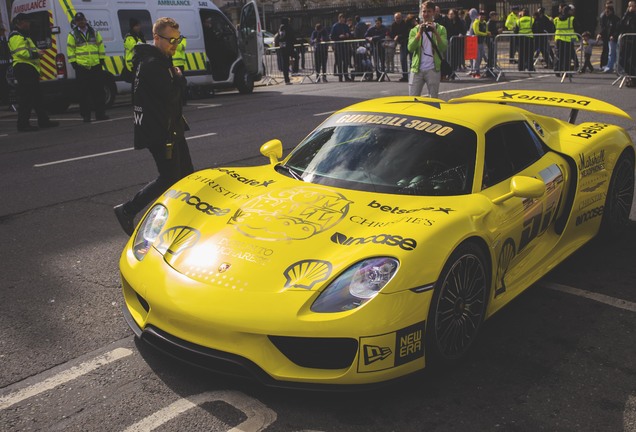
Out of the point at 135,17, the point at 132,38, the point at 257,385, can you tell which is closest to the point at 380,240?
the point at 257,385

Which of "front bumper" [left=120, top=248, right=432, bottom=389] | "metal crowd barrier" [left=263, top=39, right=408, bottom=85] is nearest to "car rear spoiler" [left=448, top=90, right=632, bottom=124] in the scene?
"front bumper" [left=120, top=248, right=432, bottom=389]

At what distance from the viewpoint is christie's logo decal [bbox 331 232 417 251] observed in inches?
134

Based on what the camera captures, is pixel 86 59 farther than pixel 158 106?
Yes

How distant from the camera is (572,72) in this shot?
17531mm

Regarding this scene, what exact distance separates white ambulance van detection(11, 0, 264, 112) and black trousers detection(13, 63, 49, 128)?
156 centimetres

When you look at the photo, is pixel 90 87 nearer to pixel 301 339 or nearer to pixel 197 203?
pixel 197 203

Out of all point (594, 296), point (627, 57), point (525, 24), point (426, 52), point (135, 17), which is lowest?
point (627, 57)

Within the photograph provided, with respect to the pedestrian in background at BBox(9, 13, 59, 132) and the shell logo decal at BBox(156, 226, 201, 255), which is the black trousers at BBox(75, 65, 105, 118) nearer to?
the pedestrian in background at BBox(9, 13, 59, 132)

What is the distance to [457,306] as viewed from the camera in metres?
3.55

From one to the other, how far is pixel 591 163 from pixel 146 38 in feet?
44.6

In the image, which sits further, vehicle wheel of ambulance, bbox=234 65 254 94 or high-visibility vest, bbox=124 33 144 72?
vehicle wheel of ambulance, bbox=234 65 254 94

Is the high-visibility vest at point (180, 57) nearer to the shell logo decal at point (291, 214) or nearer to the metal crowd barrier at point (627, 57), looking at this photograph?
the metal crowd barrier at point (627, 57)

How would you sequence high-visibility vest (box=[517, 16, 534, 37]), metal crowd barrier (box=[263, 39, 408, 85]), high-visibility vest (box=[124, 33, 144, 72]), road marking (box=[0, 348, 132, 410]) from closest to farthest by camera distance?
road marking (box=[0, 348, 132, 410]) → high-visibility vest (box=[124, 33, 144, 72]) → high-visibility vest (box=[517, 16, 534, 37]) → metal crowd barrier (box=[263, 39, 408, 85])

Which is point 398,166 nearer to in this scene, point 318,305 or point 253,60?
point 318,305
